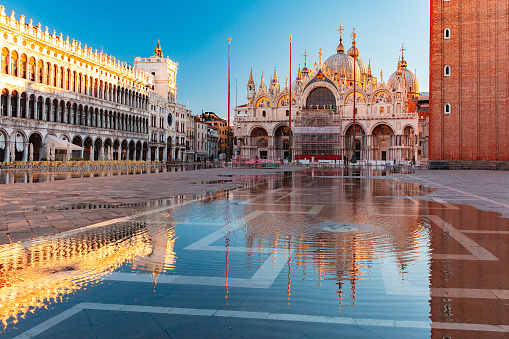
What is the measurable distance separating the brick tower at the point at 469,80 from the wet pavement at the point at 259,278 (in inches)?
1509

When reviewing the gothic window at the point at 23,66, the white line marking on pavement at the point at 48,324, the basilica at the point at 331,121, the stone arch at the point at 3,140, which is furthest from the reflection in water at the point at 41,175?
the basilica at the point at 331,121

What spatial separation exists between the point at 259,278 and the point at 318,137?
75.6 meters

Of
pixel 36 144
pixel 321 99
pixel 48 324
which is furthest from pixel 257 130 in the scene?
pixel 48 324

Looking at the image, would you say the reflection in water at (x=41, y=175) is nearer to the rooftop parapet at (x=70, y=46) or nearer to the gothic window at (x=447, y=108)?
the rooftop parapet at (x=70, y=46)

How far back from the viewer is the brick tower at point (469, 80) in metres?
41.7

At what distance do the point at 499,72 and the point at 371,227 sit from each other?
42.4 metres

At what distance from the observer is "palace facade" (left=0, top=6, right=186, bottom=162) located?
40.3m

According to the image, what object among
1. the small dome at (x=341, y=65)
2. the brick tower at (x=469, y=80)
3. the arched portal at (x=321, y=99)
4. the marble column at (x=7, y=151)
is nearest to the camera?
the marble column at (x=7, y=151)

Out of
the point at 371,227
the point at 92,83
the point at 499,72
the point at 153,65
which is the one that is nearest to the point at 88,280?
the point at 371,227

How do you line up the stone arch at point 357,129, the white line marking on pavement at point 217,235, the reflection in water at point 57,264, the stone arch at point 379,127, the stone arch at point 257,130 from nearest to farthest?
1. the reflection in water at point 57,264
2. the white line marking on pavement at point 217,235
3. the stone arch at point 379,127
4. the stone arch at point 357,129
5. the stone arch at point 257,130

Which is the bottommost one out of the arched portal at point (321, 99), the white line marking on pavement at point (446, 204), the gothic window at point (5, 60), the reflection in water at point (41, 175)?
the white line marking on pavement at point (446, 204)

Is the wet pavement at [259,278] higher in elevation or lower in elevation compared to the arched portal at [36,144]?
lower

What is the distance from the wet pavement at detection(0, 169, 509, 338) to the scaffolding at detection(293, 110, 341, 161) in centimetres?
6993

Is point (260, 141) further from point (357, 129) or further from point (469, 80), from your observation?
point (469, 80)
